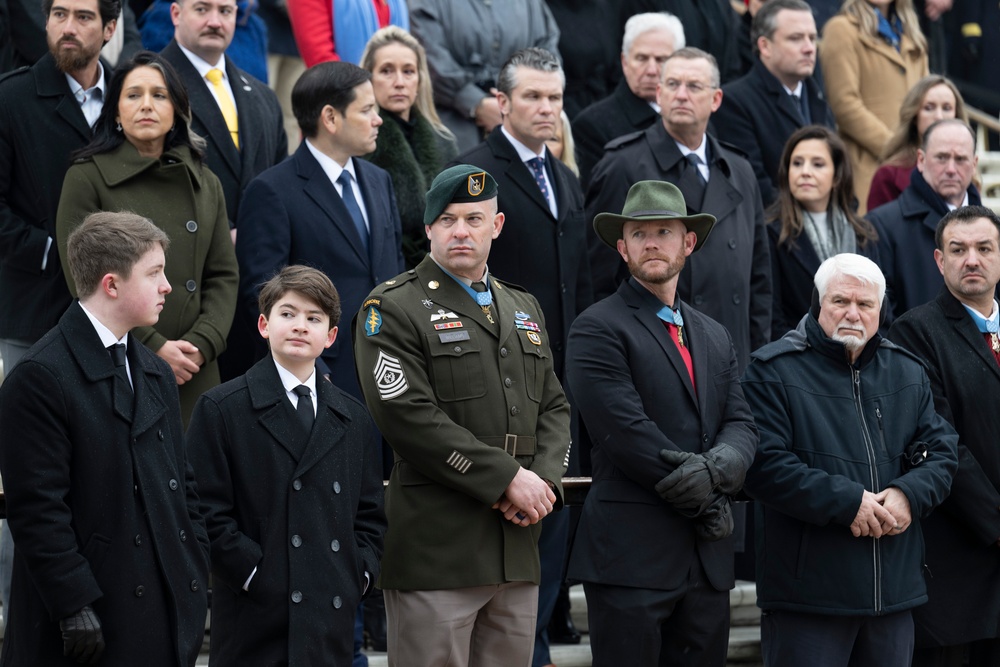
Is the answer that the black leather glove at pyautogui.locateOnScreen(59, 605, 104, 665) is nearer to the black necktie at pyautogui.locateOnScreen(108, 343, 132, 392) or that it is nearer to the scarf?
the black necktie at pyautogui.locateOnScreen(108, 343, 132, 392)

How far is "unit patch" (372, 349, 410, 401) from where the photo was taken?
4594 millimetres

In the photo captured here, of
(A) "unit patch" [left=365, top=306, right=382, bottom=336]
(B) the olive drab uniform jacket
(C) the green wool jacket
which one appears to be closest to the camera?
(B) the olive drab uniform jacket

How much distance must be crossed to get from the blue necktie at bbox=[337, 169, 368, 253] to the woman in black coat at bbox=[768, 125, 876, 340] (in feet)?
6.87

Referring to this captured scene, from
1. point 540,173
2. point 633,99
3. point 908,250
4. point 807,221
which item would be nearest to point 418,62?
point 540,173

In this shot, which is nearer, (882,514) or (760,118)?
(882,514)

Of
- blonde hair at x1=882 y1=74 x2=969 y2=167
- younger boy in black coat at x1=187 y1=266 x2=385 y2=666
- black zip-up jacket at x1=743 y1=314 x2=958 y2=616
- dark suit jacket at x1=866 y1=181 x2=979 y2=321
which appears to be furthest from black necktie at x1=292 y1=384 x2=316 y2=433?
blonde hair at x1=882 y1=74 x2=969 y2=167

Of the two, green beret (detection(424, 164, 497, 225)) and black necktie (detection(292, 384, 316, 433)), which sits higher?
green beret (detection(424, 164, 497, 225))

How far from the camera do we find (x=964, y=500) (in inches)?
215

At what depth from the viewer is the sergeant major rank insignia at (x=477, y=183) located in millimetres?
4863

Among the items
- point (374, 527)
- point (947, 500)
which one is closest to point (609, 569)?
point (374, 527)

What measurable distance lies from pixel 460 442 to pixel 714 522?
0.93 m

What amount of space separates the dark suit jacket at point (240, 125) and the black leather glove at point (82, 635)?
99.7 inches

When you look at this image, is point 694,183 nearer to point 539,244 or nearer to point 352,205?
point 539,244

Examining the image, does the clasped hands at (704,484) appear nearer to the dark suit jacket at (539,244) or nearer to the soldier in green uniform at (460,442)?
the soldier in green uniform at (460,442)
